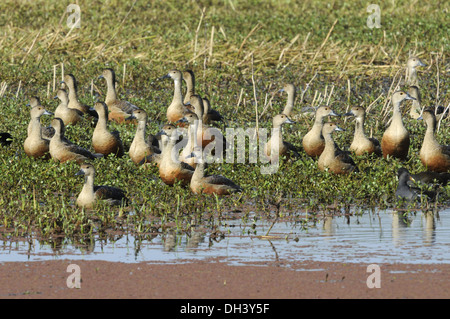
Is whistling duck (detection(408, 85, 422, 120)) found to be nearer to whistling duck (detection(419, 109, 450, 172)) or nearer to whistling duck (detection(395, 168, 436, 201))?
whistling duck (detection(419, 109, 450, 172))

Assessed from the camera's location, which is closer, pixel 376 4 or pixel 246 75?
pixel 246 75

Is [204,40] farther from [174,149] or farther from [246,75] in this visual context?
[174,149]

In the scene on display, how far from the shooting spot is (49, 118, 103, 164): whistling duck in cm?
1345

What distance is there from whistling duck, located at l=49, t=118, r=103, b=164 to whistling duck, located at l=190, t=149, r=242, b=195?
221 centimetres

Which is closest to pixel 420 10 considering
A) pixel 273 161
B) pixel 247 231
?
pixel 273 161

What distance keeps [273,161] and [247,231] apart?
3632 millimetres

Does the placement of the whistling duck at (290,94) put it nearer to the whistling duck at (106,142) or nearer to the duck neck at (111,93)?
the duck neck at (111,93)

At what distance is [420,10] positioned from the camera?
87.0ft

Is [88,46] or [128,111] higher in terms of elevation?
[88,46]

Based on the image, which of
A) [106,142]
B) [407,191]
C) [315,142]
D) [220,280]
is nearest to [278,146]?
[315,142]

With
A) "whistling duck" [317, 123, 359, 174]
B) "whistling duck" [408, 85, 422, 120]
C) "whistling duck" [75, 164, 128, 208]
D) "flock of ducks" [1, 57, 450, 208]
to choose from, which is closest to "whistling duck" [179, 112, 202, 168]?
"flock of ducks" [1, 57, 450, 208]

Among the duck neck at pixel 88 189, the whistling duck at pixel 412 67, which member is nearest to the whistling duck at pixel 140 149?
the duck neck at pixel 88 189

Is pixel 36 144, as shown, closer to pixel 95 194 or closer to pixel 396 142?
pixel 95 194

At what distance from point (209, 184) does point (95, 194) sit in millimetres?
1472
